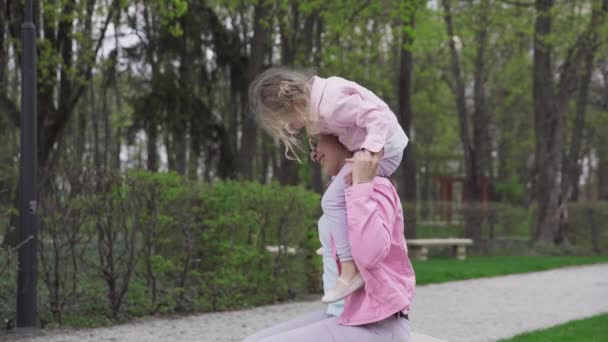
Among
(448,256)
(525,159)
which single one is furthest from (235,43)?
(525,159)

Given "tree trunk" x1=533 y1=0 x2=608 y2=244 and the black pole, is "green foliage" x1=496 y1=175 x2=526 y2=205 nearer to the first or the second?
"tree trunk" x1=533 y1=0 x2=608 y2=244

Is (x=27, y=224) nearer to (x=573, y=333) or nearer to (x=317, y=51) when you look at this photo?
(x=573, y=333)

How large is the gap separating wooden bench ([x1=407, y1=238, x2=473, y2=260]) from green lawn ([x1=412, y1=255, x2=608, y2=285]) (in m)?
0.34

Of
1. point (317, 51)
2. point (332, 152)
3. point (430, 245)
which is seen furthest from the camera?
point (317, 51)

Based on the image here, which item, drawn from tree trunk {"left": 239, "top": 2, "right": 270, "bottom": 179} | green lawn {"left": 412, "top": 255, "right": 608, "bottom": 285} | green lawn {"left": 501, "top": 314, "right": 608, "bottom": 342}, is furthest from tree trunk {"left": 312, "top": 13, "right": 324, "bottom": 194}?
green lawn {"left": 501, "top": 314, "right": 608, "bottom": 342}

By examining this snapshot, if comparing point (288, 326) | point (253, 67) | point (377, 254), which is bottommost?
point (288, 326)

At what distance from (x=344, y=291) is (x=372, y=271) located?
0.37 ft

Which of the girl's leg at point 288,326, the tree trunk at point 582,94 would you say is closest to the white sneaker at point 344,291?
the girl's leg at point 288,326

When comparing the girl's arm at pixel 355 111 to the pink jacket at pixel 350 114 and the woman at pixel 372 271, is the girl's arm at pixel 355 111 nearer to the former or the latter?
the pink jacket at pixel 350 114

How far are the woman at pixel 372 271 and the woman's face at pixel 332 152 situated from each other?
10 centimetres

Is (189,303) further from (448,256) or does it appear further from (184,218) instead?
(448,256)

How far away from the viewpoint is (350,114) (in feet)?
8.75

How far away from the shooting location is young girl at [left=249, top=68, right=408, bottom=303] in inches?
103

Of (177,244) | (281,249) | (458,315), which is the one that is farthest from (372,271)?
(281,249)
